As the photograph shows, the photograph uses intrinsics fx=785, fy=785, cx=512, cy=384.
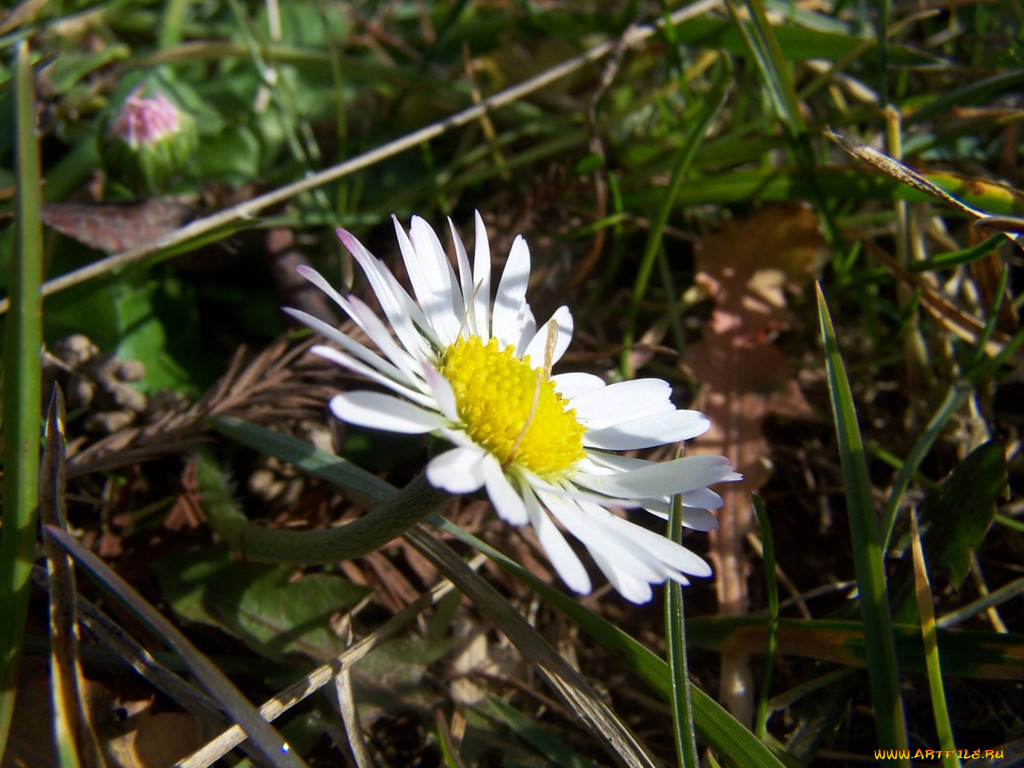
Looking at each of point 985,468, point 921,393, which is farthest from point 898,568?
point 921,393

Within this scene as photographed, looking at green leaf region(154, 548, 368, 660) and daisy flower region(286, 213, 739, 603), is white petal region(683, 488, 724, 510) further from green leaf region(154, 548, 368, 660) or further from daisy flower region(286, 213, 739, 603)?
green leaf region(154, 548, 368, 660)

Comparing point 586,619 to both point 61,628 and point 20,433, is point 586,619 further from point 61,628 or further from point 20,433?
point 20,433

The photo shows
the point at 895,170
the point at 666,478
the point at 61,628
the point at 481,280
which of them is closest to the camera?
the point at 61,628

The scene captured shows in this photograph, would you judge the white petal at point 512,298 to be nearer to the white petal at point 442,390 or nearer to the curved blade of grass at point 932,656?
the white petal at point 442,390

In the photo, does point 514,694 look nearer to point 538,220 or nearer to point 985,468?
point 985,468

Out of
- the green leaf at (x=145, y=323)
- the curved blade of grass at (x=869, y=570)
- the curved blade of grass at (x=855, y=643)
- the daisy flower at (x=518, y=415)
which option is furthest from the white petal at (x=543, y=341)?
the green leaf at (x=145, y=323)

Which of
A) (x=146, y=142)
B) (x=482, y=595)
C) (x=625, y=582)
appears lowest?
(x=482, y=595)

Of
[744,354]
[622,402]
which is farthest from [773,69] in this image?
[622,402]
